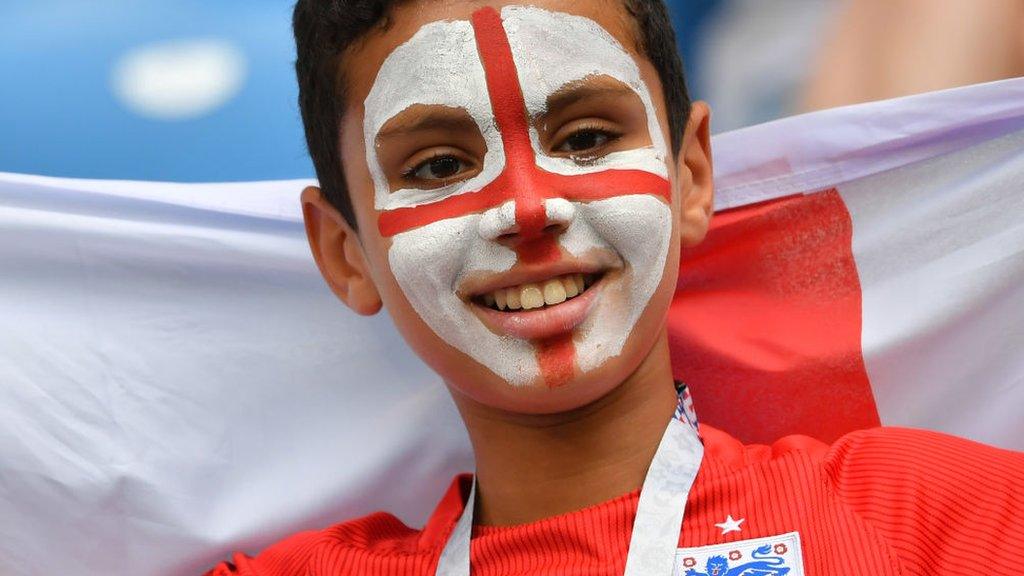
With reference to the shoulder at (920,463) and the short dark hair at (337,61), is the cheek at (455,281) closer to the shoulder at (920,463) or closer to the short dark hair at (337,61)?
the short dark hair at (337,61)

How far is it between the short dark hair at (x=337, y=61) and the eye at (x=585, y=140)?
0.06m

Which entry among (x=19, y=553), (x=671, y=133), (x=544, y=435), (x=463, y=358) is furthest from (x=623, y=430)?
(x=19, y=553)

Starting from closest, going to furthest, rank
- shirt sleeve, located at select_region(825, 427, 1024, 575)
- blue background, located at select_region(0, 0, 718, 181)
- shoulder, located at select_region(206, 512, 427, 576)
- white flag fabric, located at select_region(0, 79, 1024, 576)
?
shirt sleeve, located at select_region(825, 427, 1024, 575) → shoulder, located at select_region(206, 512, 427, 576) → white flag fabric, located at select_region(0, 79, 1024, 576) → blue background, located at select_region(0, 0, 718, 181)

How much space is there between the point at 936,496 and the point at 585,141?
50cm

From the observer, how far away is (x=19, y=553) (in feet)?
5.48

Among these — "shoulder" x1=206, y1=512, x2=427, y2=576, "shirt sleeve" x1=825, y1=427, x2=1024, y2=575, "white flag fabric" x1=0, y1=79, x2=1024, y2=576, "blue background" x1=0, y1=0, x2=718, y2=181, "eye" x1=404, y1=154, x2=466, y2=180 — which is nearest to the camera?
"shirt sleeve" x1=825, y1=427, x2=1024, y2=575

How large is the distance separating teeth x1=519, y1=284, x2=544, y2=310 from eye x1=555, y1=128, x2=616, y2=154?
5.7 inches

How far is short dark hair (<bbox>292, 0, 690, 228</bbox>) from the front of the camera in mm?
1414

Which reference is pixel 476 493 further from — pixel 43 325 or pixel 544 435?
pixel 43 325

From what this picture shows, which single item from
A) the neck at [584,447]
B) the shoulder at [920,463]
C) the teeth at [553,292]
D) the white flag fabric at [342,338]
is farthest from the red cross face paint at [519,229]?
the white flag fabric at [342,338]

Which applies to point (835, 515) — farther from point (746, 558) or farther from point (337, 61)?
point (337, 61)

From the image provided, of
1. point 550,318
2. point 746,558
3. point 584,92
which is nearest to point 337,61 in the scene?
point 584,92

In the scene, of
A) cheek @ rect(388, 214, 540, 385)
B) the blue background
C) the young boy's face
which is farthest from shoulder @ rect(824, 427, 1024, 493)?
the blue background

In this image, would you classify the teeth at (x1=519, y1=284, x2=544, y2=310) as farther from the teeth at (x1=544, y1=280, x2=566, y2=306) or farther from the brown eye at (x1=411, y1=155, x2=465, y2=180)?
the brown eye at (x1=411, y1=155, x2=465, y2=180)
